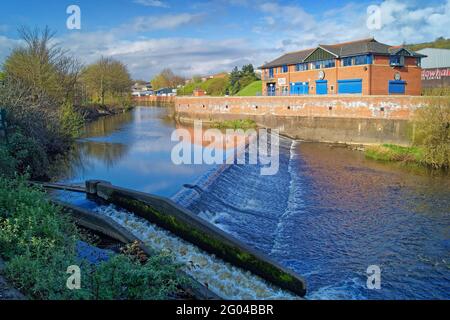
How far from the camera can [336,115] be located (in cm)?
2862

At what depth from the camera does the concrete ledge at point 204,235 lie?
275 inches

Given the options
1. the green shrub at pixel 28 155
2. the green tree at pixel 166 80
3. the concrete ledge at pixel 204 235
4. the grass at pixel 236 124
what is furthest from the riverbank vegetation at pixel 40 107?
the green tree at pixel 166 80

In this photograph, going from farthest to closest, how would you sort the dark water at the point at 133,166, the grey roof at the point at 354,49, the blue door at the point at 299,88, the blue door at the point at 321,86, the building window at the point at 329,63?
1. the blue door at the point at 299,88
2. the blue door at the point at 321,86
3. the building window at the point at 329,63
4. the grey roof at the point at 354,49
5. the dark water at the point at 133,166

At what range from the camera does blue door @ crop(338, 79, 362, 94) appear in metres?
34.3

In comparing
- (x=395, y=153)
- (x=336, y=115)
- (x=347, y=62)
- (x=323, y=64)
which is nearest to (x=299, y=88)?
(x=323, y=64)

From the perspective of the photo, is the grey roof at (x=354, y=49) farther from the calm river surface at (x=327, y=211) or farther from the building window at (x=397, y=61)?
the calm river surface at (x=327, y=211)

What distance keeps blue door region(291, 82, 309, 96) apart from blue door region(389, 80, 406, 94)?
8553mm

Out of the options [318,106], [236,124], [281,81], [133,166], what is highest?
[281,81]

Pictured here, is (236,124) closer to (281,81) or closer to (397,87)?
(281,81)

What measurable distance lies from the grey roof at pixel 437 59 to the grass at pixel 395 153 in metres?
33.6

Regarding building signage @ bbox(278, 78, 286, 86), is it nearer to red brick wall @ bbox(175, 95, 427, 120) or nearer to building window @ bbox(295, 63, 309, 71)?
building window @ bbox(295, 63, 309, 71)

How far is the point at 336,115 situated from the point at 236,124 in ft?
33.0

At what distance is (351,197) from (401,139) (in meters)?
12.2
